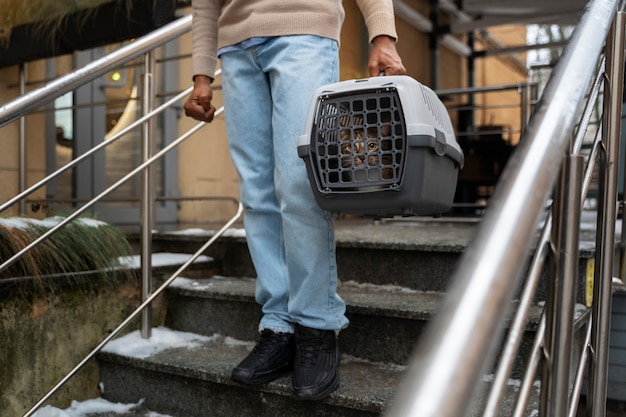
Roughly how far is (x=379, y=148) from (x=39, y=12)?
6.60ft

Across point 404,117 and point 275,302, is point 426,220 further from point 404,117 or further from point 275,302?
point 404,117

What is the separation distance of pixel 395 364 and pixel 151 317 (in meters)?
0.81

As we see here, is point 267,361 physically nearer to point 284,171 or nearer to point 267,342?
point 267,342

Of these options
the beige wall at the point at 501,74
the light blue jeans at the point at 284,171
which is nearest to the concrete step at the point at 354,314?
the light blue jeans at the point at 284,171

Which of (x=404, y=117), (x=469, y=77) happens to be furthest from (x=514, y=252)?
(x=469, y=77)

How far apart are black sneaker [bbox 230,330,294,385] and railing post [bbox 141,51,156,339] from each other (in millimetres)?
543

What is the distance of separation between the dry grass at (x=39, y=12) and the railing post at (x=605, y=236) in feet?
6.40

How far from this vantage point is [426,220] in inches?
132

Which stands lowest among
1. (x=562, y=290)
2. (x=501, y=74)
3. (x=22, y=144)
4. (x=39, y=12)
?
(x=562, y=290)

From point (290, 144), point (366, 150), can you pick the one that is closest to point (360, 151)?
point (366, 150)

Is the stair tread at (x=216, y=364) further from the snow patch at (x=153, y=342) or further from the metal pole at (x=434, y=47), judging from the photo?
the metal pole at (x=434, y=47)

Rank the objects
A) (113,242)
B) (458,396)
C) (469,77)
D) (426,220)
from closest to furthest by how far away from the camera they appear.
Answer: (458,396), (113,242), (426,220), (469,77)

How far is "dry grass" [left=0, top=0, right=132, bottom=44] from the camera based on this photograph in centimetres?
246

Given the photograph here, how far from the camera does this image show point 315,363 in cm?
137
